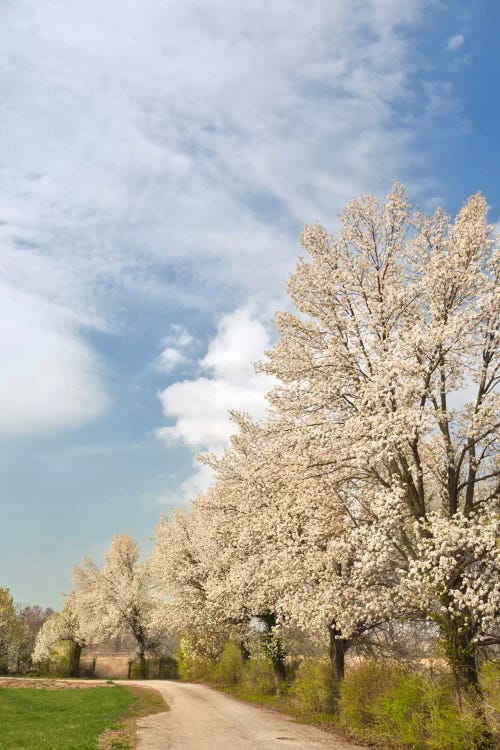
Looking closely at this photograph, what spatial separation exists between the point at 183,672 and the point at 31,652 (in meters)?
21.8

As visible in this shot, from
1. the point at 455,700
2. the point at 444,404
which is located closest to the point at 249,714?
the point at 455,700

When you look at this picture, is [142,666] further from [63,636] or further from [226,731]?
[226,731]

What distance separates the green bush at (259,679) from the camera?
28844 millimetres

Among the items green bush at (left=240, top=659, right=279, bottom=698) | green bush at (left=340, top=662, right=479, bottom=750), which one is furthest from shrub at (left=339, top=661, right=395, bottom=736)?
green bush at (left=240, top=659, right=279, bottom=698)

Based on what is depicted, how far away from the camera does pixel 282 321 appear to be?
60.9 ft

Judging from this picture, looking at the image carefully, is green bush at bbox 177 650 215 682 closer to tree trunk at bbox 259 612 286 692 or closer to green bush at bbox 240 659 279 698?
green bush at bbox 240 659 279 698

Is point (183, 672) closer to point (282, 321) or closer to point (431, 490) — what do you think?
point (431, 490)

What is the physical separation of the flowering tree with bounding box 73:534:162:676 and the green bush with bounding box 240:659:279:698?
25.1 metres

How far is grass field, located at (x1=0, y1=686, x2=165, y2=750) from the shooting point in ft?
49.8

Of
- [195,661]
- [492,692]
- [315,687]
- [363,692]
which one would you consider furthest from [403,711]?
[195,661]

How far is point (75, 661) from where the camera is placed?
60.4m

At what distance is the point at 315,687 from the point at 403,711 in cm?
778

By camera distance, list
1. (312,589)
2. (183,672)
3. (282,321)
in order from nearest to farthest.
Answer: (312,589) → (282,321) → (183,672)

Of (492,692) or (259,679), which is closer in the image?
(492,692)
